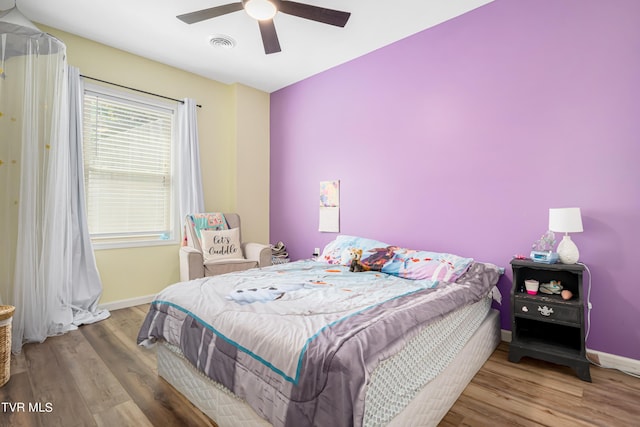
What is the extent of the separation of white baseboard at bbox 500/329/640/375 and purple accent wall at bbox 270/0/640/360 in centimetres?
4

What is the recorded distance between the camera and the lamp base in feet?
6.88

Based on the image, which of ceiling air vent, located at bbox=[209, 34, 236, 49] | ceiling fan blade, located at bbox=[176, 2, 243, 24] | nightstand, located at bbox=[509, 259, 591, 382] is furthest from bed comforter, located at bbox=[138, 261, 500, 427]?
ceiling air vent, located at bbox=[209, 34, 236, 49]

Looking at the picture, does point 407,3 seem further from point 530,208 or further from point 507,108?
point 530,208

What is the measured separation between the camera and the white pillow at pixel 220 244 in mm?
3488

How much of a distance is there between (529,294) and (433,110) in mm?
1751

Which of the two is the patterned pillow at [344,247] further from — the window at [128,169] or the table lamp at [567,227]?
the window at [128,169]

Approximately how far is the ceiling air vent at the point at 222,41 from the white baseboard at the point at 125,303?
2826 millimetres

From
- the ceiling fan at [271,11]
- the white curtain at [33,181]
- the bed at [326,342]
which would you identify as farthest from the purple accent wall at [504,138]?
the white curtain at [33,181]

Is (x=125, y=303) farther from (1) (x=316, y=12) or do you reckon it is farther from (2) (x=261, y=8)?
(1) (x=316, y=12)

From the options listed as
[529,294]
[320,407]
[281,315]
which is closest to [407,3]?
[529,294]

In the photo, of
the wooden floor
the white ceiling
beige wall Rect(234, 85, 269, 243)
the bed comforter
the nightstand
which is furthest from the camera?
beige wall Rect(234, 85, 269, 243)

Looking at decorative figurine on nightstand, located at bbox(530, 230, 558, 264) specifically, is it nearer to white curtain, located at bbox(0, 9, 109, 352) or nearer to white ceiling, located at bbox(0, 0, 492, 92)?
white ceiling, located at bbox(0, 0, 492, 92)

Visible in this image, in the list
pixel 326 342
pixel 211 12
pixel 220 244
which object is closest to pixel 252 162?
pixel 220 244

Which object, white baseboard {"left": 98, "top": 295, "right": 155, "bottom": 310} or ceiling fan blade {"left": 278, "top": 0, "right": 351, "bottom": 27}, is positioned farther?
white baseboard {"left": 98, "top": 295, "right": 155, "bottom": 310}
